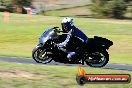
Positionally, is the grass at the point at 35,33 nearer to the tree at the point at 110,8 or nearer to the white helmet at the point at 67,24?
the white helmet at the point at 67,24

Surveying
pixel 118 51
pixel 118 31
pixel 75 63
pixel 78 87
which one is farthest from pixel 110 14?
pixel 78 87

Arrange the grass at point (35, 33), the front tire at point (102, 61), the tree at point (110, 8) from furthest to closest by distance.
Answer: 1. the tree at point (110, 8)
2. the grass at point (35, 33)
3. the front tire at point (102, 61)

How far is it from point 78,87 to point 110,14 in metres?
48.3

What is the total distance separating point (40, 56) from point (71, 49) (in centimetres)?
133

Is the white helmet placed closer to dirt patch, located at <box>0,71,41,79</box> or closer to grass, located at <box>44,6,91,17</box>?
dirt patch, located at <box>0,71,41,79</box>

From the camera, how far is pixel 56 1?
91.2 metres

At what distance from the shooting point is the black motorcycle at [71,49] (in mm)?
15906

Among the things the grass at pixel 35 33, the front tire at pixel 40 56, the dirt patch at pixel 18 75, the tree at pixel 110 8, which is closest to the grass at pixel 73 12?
the tree at pixel 110 8

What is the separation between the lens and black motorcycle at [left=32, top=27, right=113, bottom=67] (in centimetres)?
1591

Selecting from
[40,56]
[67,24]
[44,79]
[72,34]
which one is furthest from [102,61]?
[44,79]

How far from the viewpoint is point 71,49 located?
16281mm

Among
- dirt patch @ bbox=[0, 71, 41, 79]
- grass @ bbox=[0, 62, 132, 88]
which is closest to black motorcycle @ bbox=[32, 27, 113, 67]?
grass @ bbox=[0, 62, 132, 88]

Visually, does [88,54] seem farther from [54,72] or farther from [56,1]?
[56,1]

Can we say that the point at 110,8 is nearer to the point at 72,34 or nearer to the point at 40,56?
the point at 40,56
